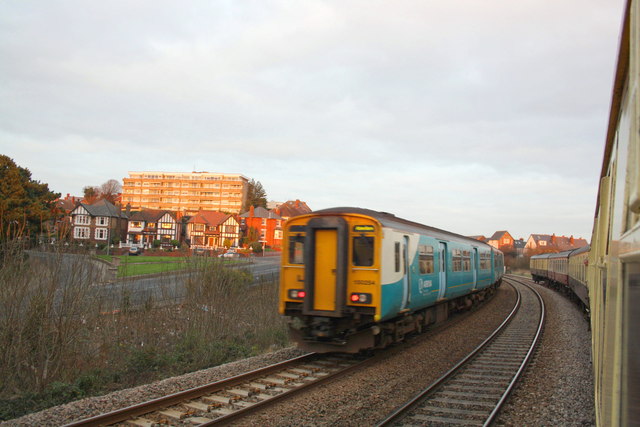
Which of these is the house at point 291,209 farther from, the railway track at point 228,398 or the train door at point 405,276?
the railway track at point 228,398

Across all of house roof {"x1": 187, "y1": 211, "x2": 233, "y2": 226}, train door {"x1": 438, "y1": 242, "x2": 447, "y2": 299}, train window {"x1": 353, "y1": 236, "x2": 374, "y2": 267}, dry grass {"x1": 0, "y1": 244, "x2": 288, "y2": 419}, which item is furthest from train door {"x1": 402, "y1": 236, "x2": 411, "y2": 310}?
house roof {"x1": 187, "y1": 211, "x2": 233, "y2": 226}

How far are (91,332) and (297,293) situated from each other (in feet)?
20.5

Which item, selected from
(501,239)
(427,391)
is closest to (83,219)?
(427,391)

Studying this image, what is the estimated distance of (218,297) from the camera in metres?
16.3

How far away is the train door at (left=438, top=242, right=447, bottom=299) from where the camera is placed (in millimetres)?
12898

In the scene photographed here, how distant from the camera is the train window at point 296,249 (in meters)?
9.82

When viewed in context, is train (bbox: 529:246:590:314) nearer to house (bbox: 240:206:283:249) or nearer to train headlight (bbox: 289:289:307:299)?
train headlight (bbox: 289:289:307:299)

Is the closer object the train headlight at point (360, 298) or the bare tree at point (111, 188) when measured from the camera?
the train headlight at point (360, 298)

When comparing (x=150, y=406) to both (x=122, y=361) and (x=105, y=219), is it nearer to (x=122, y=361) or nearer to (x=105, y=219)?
(x=122, y=361)

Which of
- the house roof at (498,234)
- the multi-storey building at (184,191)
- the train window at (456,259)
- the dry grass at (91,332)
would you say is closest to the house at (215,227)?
the multi-storey building at (184,191)

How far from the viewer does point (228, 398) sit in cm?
702

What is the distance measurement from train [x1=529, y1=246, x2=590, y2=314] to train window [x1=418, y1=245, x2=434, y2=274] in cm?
684

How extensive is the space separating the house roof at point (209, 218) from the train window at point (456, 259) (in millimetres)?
67640

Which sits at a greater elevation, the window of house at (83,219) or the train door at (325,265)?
the window of house at (83,219)
